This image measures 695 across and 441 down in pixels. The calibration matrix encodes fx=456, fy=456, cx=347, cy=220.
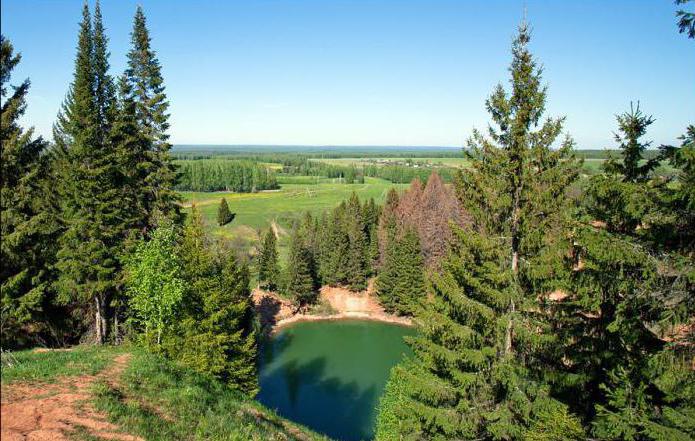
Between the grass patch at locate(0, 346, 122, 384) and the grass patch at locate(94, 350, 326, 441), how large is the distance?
1.00 m

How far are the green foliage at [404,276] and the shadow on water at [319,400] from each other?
14.7m

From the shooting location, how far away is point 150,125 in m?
25.4

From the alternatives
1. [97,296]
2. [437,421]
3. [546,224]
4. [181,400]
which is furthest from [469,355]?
[97,296]

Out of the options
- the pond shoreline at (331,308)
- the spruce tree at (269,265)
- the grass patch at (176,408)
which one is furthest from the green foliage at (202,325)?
the spruce tree at (269,265)

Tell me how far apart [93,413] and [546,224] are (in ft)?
39.3

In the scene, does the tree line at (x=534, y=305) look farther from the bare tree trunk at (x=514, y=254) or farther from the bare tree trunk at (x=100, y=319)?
the bare tree trunk at (x=100, y=319)

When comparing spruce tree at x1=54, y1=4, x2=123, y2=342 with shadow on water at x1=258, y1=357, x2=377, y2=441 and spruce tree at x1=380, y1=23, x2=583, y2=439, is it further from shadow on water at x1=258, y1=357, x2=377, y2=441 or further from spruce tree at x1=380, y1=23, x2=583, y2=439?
spruce tree at x1=380, y1=23, x2=583, y2=439

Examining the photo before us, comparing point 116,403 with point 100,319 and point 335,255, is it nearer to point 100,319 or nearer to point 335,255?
point 100,319

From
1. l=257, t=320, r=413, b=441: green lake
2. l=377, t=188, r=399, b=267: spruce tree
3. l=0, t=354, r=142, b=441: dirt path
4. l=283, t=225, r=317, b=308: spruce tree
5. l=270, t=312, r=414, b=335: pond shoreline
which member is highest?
l=0, t=354, r=142, b=441: dirt path

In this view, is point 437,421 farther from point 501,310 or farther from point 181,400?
point 181,400

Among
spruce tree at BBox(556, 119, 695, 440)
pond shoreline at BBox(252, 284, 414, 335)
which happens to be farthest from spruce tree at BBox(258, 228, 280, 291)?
spruce tree at BBox(556, 119, 695, 440)

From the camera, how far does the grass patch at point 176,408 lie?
1017 centimetres

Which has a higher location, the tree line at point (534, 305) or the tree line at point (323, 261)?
the tree line at point (534, 305)

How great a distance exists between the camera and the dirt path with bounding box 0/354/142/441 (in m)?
8.69
